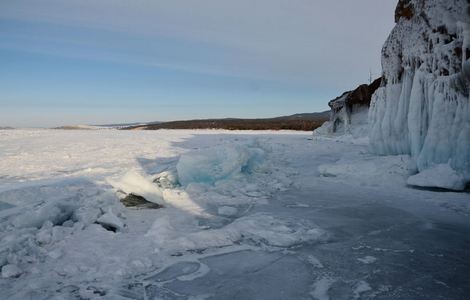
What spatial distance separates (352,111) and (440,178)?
14.4 metres

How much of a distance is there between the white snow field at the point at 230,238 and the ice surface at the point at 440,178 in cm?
11

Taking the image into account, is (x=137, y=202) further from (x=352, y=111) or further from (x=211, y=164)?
(x=352, y=111)

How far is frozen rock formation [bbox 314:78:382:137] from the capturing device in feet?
63.3

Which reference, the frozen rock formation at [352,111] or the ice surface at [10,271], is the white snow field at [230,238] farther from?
the frozen rock formation at [352,111]

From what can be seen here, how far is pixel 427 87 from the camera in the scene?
8.07 meters

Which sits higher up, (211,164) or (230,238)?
(211,164)

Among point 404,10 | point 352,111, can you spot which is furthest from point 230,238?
point 352,111

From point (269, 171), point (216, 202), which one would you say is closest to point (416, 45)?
point (269, 171)

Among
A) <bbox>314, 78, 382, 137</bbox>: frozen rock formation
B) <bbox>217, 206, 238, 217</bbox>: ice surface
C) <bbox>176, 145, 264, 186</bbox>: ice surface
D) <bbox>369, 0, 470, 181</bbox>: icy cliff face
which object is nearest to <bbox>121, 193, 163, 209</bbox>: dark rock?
<bbox>217, 206, 238, 217</bbox>: ice surface

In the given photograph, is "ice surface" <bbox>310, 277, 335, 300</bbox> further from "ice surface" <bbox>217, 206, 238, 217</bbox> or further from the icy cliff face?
the icy cliff face

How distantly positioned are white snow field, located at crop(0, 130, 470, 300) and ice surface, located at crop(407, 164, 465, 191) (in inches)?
4.4

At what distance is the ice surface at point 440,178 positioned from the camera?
21.1 ft

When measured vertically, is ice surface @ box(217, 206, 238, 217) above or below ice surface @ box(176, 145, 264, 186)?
below

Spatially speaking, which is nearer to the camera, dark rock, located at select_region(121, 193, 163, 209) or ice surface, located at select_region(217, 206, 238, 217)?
ice surface, located at select_region(217, 206, 238, 217)
